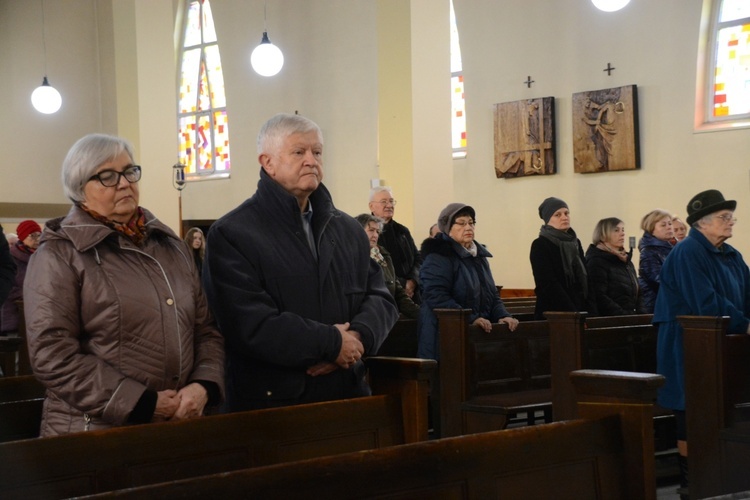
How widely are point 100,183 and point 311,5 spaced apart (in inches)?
436

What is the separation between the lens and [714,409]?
4.10m

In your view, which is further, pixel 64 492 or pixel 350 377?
pixel 350 377

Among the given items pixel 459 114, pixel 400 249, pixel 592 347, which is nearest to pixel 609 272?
pixel 592 347

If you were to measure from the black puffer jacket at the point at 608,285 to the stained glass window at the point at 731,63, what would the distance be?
14.7 feet

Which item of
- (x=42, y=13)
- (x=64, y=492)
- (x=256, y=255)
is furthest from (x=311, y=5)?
(x=64, y=492)

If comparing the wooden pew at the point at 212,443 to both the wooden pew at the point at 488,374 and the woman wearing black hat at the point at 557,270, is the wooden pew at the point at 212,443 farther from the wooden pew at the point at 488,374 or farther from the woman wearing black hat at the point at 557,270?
the woman wearing black hat at the point at 557,270

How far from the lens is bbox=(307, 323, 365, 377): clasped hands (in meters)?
2.74

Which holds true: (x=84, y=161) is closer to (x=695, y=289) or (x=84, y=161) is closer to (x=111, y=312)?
(x=111, y=312)

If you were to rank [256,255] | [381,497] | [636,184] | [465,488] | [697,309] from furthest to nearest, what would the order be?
[636,184] → [697,309] → [256,255] → [465,488] → [381,497]

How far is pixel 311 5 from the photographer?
13.1 metres

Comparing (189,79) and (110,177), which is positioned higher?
(189,79)

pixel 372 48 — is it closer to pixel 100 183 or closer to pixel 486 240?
pixel 486 240

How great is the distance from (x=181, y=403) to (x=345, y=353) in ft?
1.72

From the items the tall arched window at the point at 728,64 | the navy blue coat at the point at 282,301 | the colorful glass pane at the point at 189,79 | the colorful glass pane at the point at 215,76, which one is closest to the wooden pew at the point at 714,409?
the navy blue coat at the point at 282,301
